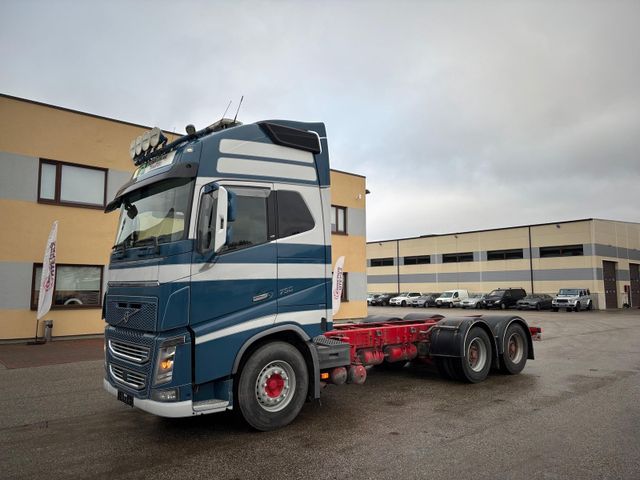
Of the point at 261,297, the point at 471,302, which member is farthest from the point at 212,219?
the point at 471,302

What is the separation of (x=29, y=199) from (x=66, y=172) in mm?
1447

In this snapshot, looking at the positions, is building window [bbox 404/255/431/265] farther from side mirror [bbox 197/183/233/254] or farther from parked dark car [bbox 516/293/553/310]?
side mirror [bbox 197/183/233/254]

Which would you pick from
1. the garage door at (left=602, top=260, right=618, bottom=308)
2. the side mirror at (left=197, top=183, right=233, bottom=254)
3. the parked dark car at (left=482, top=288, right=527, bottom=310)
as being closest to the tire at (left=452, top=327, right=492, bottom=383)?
the side mirror at (left=197, top=183, right=233, bottom=254)

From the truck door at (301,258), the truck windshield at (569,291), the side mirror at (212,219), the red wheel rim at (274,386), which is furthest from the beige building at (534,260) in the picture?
the side mirror at (212,219)

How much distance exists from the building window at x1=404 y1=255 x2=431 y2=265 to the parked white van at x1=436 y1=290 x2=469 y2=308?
836cm

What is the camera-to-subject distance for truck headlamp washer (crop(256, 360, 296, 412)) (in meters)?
5.42

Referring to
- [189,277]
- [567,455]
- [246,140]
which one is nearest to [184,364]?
[189,277]

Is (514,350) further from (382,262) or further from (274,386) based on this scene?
(382,262)

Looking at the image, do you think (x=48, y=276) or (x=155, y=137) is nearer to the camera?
(x=155, y=137)

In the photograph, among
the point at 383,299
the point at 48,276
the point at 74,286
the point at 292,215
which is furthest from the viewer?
the point at 383,299

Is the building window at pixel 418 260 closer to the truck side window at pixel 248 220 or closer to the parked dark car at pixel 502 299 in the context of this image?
the parked dark car at pixel 502 299

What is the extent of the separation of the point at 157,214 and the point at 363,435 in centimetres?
358

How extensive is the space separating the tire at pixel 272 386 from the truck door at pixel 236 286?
0.96ft

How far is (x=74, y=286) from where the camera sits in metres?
15.1
